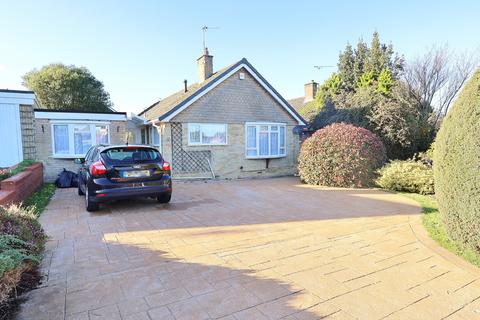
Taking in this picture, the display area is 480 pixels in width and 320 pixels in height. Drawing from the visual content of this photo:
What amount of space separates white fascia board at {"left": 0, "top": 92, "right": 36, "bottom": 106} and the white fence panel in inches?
6.1

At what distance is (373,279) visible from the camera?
3332 mm

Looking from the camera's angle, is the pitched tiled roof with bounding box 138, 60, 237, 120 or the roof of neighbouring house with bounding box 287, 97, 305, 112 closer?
the pitched tiled roof with bounding box 138, 60, 237, 120

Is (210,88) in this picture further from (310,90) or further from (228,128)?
(310,90)

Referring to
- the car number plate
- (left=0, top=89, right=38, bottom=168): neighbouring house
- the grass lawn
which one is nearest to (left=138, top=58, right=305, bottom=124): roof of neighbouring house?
(left=0, top=89, right=38, bottom=168): neighbouring house

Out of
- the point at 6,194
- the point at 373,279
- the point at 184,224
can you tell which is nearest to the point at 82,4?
the point at 6,194

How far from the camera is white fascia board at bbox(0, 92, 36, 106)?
10.8 m

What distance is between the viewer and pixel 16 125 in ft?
36.4

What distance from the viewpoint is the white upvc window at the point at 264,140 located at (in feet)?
48.6

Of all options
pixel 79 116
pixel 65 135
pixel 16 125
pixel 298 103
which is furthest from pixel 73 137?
pixel 298 103

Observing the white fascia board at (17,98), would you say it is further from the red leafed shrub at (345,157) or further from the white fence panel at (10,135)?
the red leafed shrub at (345,157)

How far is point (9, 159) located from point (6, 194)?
6.71m

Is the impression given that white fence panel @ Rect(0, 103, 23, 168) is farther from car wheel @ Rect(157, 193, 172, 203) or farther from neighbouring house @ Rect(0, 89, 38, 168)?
car wheel @ Rect(157, 193, 172, 203)

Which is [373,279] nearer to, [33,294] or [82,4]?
[33,294]

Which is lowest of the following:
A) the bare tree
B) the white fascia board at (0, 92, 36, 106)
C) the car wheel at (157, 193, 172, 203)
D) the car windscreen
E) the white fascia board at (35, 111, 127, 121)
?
the car wheel at (157, 193, 172, 203)
